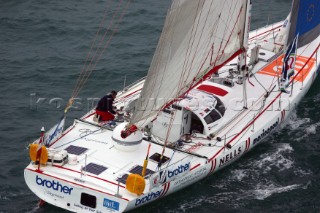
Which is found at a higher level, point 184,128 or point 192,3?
point 192,3

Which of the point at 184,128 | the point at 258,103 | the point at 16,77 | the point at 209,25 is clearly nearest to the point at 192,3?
the point at 209,25

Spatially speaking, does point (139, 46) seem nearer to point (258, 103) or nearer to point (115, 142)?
point (258, 103)

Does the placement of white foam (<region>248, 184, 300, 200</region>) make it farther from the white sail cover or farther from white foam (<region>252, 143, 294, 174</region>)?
the white sail cover

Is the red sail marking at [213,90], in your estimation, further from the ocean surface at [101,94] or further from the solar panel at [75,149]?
the solar panel at [75,149]

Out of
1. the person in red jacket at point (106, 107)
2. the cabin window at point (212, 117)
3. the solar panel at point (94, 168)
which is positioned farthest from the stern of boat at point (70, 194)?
the cabin window at point (212, 117)

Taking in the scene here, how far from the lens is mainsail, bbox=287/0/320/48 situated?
3241 centimetres

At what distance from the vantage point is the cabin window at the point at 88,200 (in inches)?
997

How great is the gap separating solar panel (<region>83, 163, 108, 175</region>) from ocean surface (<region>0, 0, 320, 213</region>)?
6.01ft

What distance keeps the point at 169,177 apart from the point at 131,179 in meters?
1.84

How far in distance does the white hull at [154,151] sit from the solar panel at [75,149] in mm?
252

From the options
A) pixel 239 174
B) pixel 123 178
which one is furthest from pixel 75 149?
pixel 239 174

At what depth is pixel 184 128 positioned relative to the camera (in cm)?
2922

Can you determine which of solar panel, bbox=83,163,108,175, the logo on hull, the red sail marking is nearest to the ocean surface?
the logo on hull

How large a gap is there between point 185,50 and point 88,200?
6337mm
